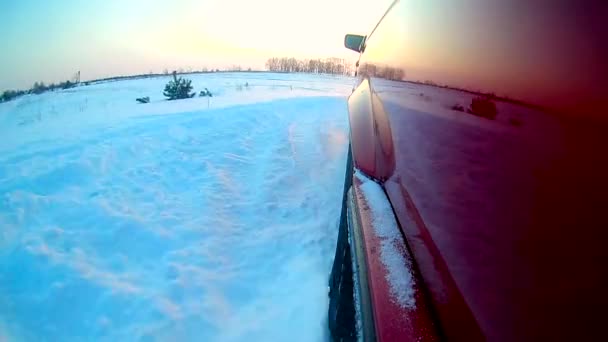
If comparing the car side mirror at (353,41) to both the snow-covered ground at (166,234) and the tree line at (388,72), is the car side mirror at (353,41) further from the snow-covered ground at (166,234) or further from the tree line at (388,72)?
the snow-covered ground at (166,234)

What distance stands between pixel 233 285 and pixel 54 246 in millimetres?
1784

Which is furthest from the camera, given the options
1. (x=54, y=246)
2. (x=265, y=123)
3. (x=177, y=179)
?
(x=265, y=123)

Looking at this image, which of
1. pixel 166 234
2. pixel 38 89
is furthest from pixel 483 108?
pixel 38 89

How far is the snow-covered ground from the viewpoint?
2369 mm

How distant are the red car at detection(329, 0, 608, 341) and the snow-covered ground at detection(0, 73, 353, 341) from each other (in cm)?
153

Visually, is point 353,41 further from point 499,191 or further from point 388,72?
point 499,191

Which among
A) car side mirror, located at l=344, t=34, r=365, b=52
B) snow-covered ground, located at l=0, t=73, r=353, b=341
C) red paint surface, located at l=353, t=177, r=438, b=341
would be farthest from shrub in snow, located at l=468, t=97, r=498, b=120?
car side mirror, located at l=344, t=34, r=365, b=52

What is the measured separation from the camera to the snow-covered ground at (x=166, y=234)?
2.37 meters

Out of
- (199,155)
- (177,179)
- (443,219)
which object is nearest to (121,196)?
(177,179)

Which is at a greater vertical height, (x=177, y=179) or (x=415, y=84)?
(x=415, y=84)

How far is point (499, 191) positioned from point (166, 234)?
330 cm

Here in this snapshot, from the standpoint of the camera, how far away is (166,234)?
331cm

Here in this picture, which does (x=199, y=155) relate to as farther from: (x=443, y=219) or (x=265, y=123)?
(x=443, y=219)

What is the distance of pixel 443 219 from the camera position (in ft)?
2.24
